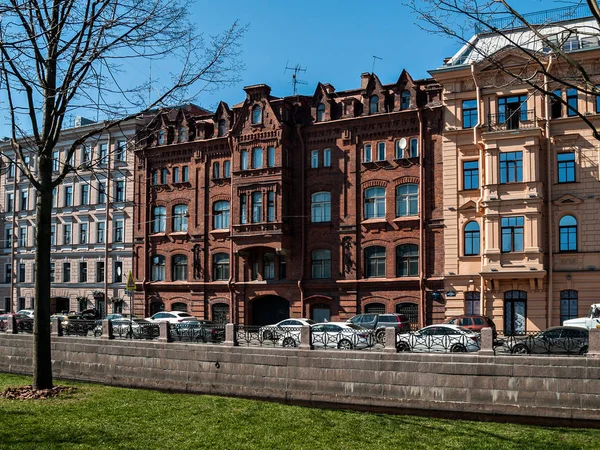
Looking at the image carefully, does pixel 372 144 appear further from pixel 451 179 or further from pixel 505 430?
pixel 505 430

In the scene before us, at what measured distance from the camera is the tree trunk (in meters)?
16.9

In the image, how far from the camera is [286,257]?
133ft

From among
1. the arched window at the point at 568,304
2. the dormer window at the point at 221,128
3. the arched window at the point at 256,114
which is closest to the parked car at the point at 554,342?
the arched window at the point at 568,304

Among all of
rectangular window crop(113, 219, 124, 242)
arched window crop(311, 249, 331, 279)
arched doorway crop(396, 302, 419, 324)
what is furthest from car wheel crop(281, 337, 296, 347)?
rectangular window crop(113, 219, 124, 242)

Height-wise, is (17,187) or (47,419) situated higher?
(17,187)

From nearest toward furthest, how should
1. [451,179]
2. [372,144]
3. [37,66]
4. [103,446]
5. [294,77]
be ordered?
[103,446] → [37,66] → [451,179] → [372,144] → [294,77]

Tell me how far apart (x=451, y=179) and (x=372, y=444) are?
25.0 meters

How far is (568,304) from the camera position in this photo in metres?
32.4

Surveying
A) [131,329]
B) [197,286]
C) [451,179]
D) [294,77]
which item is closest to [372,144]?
[451,179]

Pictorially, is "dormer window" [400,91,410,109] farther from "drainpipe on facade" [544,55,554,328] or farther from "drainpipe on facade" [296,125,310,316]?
"drainpipe on facade" [544,55,554,328]

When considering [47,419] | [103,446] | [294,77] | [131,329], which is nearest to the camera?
[103,446]

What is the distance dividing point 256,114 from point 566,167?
18.0 m

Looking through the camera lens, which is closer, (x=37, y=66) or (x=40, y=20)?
(x=40, y=20)

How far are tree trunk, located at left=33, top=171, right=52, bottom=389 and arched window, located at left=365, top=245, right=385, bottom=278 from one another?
23.3 metres
